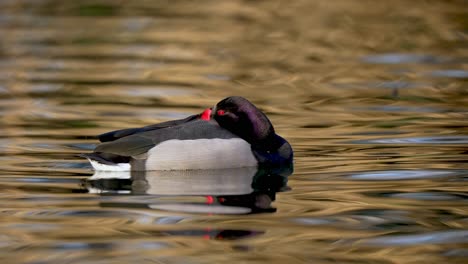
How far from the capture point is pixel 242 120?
33.5ft

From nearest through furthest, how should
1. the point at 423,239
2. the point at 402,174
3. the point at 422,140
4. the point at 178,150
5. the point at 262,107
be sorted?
the point at 423,239 → the point at 402,174 → the point at 178,150 → the point at 422,140 → the point at 262,107

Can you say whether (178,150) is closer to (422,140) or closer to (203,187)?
(203,187)

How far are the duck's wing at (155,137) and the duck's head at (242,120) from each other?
0.29 meters

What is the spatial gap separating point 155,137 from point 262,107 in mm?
4078

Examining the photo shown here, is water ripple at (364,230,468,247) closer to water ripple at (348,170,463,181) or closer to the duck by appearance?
water ripple at (348,170,463,181)

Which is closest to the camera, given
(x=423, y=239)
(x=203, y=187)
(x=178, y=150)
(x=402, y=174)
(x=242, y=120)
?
(x=423, y=239)

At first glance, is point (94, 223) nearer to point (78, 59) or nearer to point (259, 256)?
point (259, 256)

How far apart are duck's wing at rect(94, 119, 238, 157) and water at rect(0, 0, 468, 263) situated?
Result: 0.78 feet

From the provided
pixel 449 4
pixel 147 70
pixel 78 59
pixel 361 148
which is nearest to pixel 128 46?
pixel 78 59

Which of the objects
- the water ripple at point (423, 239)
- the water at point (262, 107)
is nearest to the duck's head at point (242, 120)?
the water at point (262, 107)

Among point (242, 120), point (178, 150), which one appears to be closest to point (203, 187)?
point (178, 150)

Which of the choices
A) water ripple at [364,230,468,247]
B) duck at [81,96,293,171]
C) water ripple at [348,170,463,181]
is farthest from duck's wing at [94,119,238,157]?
water ripple at [364,230,468,247]

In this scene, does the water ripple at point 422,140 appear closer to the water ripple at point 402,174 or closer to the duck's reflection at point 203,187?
the water ripple at point 402,174

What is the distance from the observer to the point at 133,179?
955 centimetres
